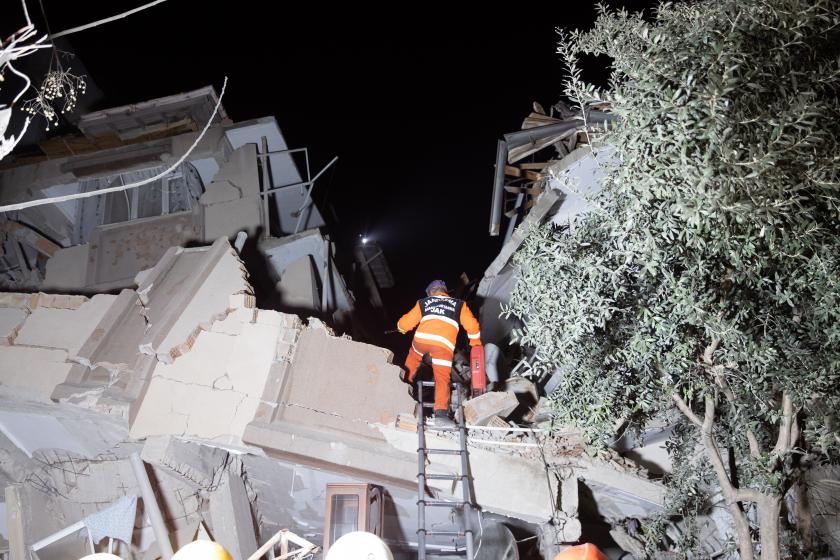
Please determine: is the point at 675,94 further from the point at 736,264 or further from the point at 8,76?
the point at 8,76

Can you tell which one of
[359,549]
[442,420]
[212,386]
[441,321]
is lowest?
[359,549]

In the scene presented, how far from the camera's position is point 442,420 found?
738cm

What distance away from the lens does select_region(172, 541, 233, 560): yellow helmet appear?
12.2 feet

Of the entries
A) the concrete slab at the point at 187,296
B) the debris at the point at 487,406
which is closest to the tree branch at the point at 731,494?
the debris at the point at 487,406

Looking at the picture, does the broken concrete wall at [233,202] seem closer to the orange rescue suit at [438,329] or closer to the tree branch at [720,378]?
the orange rescue suit at [438,329]

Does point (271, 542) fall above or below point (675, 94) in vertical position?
below

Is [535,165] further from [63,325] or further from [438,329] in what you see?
[63,325]

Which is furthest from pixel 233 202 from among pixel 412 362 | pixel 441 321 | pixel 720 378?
pixel 720 378

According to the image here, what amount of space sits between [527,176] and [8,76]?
544 inches

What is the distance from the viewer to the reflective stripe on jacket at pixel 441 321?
8.54 metres

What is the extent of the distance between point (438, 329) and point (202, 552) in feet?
17.5

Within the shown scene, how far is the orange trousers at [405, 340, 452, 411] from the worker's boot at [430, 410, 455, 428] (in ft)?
0.26

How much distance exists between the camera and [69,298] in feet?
26.1

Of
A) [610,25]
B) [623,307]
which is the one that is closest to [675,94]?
[610,25]
